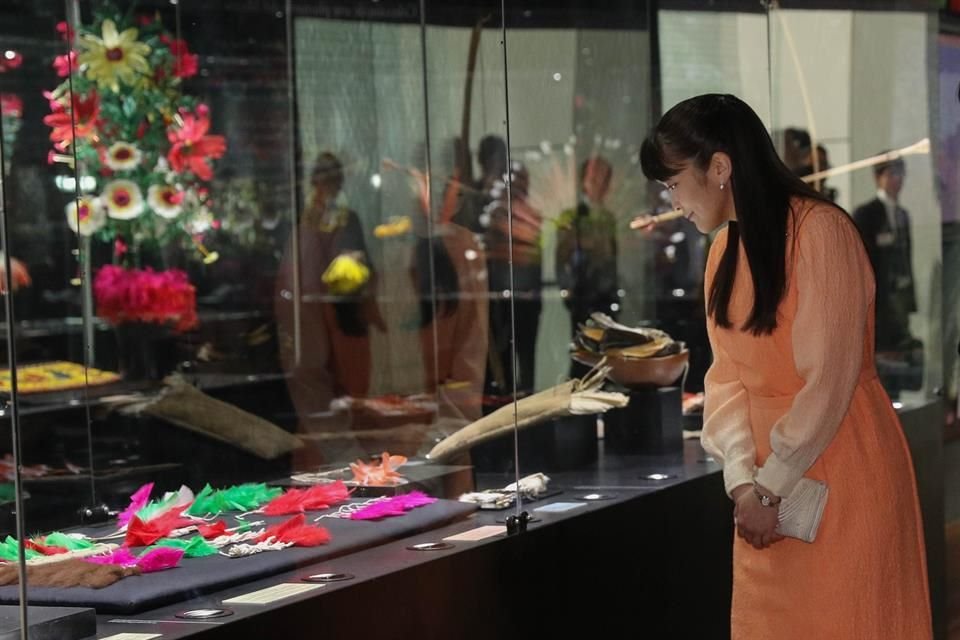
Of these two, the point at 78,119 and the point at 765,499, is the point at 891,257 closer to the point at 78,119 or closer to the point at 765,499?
the point at 78,119

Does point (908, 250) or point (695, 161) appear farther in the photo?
point (908, 250)

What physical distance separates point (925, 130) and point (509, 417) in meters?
2.08

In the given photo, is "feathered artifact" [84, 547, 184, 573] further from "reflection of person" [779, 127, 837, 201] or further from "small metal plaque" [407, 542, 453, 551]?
"reflection of person" [779, 127, 837, 201]

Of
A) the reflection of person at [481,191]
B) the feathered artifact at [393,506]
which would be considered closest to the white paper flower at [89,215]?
the reflection of person at [481,191]

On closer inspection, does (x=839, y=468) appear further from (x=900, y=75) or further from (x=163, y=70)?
(x=163, y=70)

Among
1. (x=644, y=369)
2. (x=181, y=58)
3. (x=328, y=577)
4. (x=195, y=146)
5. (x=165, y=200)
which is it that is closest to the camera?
(x=328, y=577)

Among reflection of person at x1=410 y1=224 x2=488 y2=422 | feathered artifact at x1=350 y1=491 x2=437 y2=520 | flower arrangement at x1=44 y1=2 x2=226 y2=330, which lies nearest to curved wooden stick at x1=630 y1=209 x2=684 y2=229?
reflection of person at x1=410 y1=224 x2=488 y2=422

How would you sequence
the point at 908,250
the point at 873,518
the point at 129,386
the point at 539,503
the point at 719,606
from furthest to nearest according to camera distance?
the point at 908,250 → the point at 129,386 → the point at 719,606 → the point at 539,503 → the point at 873,518

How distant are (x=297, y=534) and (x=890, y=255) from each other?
297 centimetres

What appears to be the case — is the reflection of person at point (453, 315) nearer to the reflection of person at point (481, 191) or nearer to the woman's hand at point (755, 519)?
the reflection of person at point (481, 191)

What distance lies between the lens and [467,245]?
4.29 metres

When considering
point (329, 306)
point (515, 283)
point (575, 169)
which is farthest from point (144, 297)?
point (575, 169)

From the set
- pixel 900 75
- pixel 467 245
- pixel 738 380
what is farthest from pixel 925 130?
pixel 738 380

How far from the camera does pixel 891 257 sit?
498 centimetres
